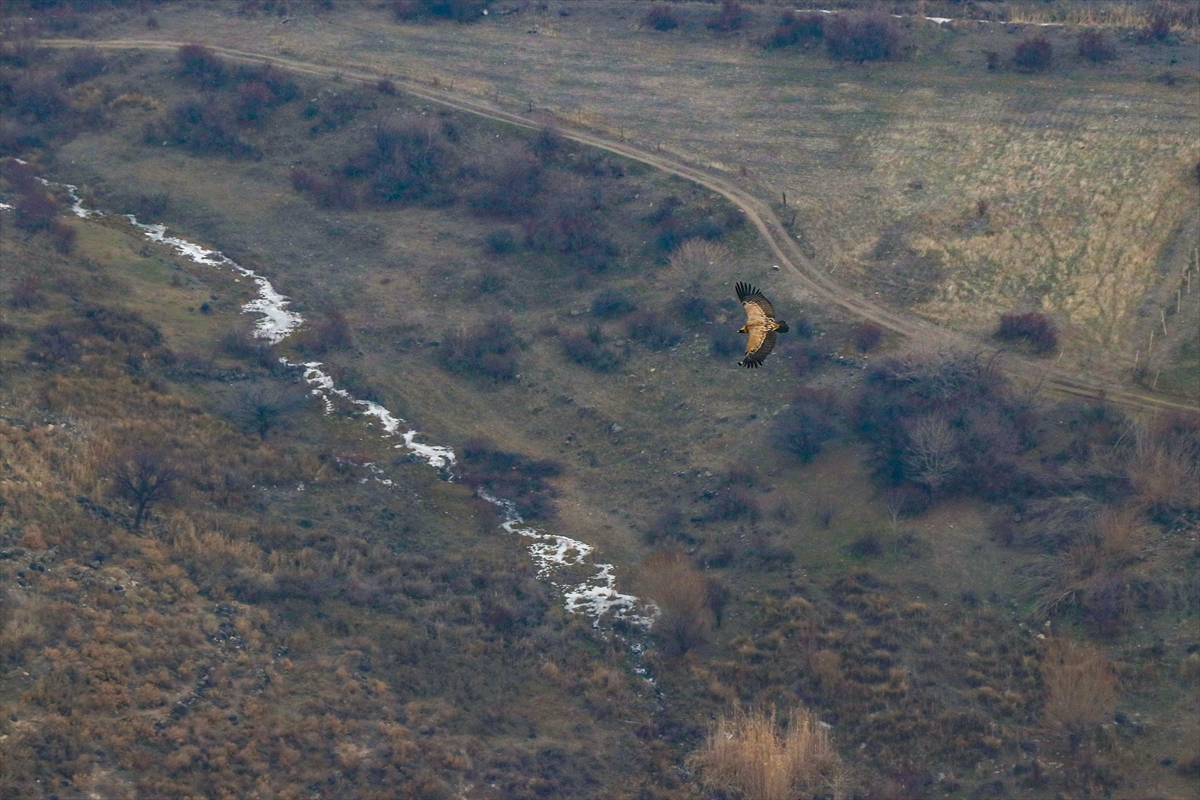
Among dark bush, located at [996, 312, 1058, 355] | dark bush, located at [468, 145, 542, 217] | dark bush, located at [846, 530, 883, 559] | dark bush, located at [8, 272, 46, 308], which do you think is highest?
dark bush, located at [468, 145, 542, 217]

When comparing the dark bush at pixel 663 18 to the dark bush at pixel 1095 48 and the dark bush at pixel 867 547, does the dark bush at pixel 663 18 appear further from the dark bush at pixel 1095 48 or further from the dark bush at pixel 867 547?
the dark bush at pixel 867 547

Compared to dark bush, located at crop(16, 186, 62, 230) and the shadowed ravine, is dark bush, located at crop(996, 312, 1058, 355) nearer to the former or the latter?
the shadowed ravine

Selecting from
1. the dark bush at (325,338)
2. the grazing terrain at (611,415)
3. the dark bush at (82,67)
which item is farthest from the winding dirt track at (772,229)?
the dark bush at (325,338)

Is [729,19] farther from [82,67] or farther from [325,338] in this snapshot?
[82,67]

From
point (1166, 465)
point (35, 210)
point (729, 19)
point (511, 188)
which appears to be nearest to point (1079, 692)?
point (1166, 465)

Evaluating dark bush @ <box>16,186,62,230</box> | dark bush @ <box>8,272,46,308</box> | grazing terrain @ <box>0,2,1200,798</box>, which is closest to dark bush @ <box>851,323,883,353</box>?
grazing terrain @ <box>0,2,1200,798</box>

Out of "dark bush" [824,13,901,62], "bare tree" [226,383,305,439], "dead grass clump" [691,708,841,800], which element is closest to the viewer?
"dead grass clump" [691,708,841,800]
